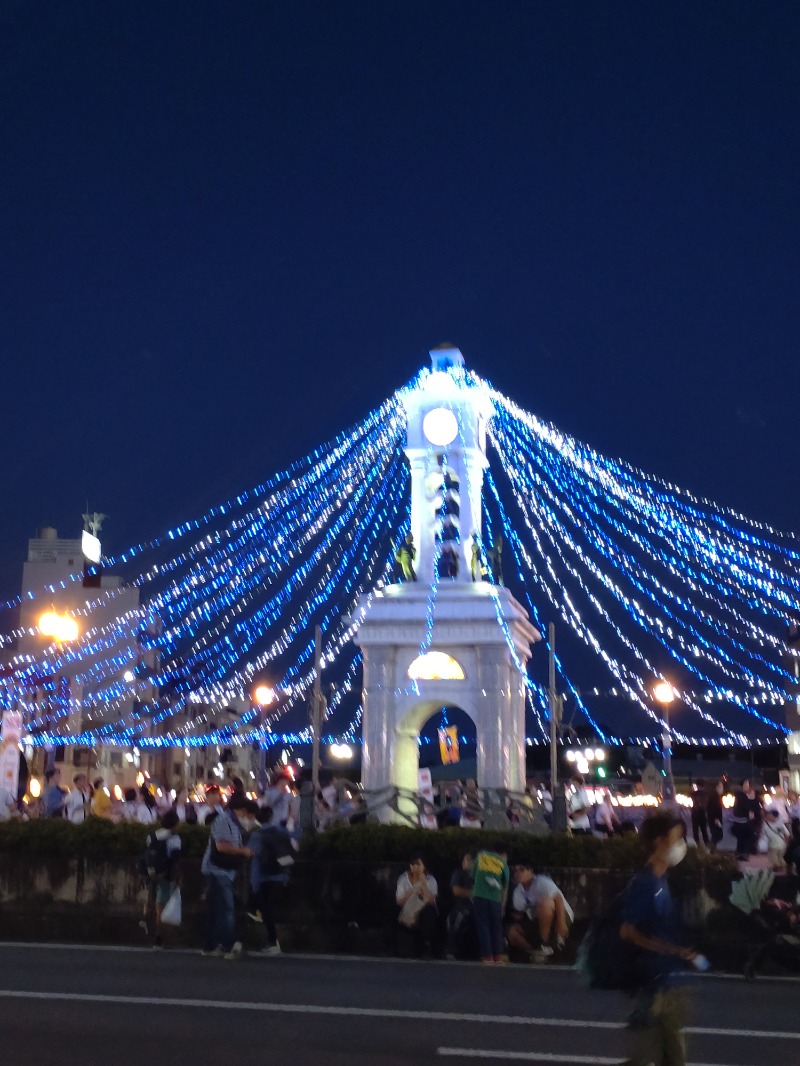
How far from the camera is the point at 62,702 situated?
149ft

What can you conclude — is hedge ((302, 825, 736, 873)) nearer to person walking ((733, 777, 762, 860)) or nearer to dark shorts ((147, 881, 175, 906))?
dark shorts ((147, 881, 175, 906))

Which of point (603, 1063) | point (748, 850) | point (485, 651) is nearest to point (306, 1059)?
point (603, 1063)

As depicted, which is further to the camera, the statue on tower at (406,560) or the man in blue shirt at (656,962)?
the statue on tower at (406,560)

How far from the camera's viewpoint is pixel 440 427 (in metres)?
38.0

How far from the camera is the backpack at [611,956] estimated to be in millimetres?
6543

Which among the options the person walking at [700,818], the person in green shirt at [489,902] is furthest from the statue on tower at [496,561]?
the person in green shirt at [489,902]

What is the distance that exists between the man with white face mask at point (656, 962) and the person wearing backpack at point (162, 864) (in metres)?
8.22

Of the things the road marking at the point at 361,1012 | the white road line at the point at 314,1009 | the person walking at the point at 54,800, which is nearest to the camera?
the road marking at the point at 361,1012

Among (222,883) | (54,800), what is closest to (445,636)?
(54,800)

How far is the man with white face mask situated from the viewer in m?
6.36

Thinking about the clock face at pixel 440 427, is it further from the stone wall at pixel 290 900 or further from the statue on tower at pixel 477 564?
the stone wall at pixel 290 900

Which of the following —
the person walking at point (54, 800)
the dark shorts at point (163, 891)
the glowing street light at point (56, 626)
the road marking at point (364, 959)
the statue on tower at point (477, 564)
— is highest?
the statue on tower at point (477, 564)

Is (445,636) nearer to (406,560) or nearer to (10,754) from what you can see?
(406,560)

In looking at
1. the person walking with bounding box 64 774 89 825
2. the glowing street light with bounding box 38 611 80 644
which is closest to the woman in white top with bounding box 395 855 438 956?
the person walking with bounding box 64 774 89 825
